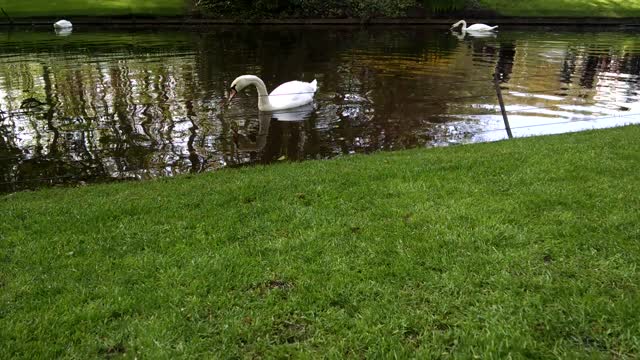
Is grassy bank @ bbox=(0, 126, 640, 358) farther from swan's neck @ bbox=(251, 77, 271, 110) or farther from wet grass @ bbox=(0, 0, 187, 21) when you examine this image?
wet grass @ bbox=(0, 0, 187, 21)

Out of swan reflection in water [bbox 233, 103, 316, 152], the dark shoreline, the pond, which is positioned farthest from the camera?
the dark shoreline

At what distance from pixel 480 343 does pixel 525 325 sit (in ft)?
1.22

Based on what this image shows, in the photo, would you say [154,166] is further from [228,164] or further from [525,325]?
[525,325]

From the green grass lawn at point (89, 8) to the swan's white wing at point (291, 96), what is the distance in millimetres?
27182

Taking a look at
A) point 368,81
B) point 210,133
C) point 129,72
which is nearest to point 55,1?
point 129,72

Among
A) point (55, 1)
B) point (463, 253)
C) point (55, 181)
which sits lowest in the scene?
point (55, 181)

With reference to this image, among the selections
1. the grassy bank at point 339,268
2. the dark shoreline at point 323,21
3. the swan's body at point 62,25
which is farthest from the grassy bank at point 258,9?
the grassy bank at point 339,268

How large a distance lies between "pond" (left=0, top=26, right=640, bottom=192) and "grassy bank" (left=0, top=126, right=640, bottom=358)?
3.65 m

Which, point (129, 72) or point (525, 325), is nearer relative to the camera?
point (525, 325)

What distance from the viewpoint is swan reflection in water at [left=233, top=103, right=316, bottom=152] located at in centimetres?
1149

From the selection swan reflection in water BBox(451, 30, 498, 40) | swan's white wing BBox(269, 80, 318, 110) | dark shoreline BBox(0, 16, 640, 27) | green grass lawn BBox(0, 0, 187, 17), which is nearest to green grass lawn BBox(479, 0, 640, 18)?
dark shoreline BBox(0, 16, 640, 27)

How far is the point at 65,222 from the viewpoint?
599 cm

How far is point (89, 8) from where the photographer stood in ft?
124

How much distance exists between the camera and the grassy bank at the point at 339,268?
367 cm
